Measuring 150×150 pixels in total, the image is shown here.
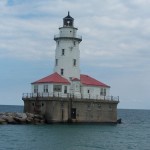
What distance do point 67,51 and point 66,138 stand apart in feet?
68.3

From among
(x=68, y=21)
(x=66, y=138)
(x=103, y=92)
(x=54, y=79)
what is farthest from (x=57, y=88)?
(x=66, y=138)

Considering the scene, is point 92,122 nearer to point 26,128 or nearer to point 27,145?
point 26,128

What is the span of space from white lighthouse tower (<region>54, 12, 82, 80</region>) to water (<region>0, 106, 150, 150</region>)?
8725 millimetres

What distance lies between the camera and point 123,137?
4847 centimetres

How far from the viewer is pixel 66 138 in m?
43.7

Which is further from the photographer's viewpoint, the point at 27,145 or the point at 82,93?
the point at 82,93

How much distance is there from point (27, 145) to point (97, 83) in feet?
86.8

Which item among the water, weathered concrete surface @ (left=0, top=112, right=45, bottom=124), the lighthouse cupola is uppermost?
the lighthouse cupola

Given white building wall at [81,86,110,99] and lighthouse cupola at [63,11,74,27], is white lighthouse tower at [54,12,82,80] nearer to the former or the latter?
lighthouse cupola at [63,11,74,27]

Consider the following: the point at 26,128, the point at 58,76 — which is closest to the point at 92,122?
the point at 58,76

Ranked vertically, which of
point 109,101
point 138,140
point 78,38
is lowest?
point 138,140

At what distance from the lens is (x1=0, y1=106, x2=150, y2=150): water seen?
3841cm

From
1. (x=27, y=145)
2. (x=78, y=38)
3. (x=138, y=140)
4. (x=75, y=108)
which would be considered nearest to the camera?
(x=27, y=145)

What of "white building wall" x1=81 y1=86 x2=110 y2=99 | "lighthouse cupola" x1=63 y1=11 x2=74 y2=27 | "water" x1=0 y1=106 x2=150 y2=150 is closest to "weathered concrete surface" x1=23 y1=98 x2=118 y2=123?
"white building wall" x1=81 y1=86 x2=110 y2=99
